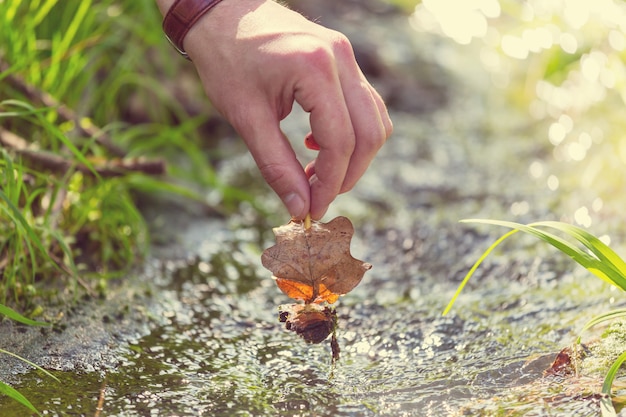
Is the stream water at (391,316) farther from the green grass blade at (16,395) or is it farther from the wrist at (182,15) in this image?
the wrist at (182,15)

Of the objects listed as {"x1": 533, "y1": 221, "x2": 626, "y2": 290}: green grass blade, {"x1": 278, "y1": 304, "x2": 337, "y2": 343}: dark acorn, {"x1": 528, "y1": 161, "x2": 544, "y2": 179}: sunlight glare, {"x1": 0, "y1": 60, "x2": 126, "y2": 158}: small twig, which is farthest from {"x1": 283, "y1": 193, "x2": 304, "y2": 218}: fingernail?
{"x1": 528, "y1": 161, "x2": 544, "y2": 179}: sunlight glare

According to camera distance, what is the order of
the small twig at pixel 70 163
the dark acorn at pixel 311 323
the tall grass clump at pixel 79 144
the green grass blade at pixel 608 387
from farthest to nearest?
the small twig at pixel 70 163 → the tall grass clump at pixel 79 144 → the dark acorn at pixel 311 323 → the green grass blade at pixel 608 387

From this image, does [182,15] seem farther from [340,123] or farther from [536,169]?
[536,169]

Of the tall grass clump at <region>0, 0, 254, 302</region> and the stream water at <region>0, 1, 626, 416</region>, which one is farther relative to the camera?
the tall grass clump at <region>0, 0, 254, 302</region>

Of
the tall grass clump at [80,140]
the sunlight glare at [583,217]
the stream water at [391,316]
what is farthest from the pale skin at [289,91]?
the sunlight glare at [583,217]

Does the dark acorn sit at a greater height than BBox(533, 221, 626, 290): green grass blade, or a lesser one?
lesser

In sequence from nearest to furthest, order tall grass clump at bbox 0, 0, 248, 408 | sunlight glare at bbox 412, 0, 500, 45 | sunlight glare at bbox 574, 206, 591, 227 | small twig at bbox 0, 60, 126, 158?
1. tall grass clump at bbox 0, 0, 248, 408
2. small twig at bbox 0, 60, 126, 158
3. sunlight glare at bbox 574, 206, 591, 227
4. sunlight glare at bbox 412, 0, 500, 45

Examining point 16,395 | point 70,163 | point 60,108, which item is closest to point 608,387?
point 16,395

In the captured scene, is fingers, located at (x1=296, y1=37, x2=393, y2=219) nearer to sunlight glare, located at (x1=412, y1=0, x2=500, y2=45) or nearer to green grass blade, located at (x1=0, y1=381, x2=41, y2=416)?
green grass blade, located at (x1=0, y1=381, x2=41, y2=416)
